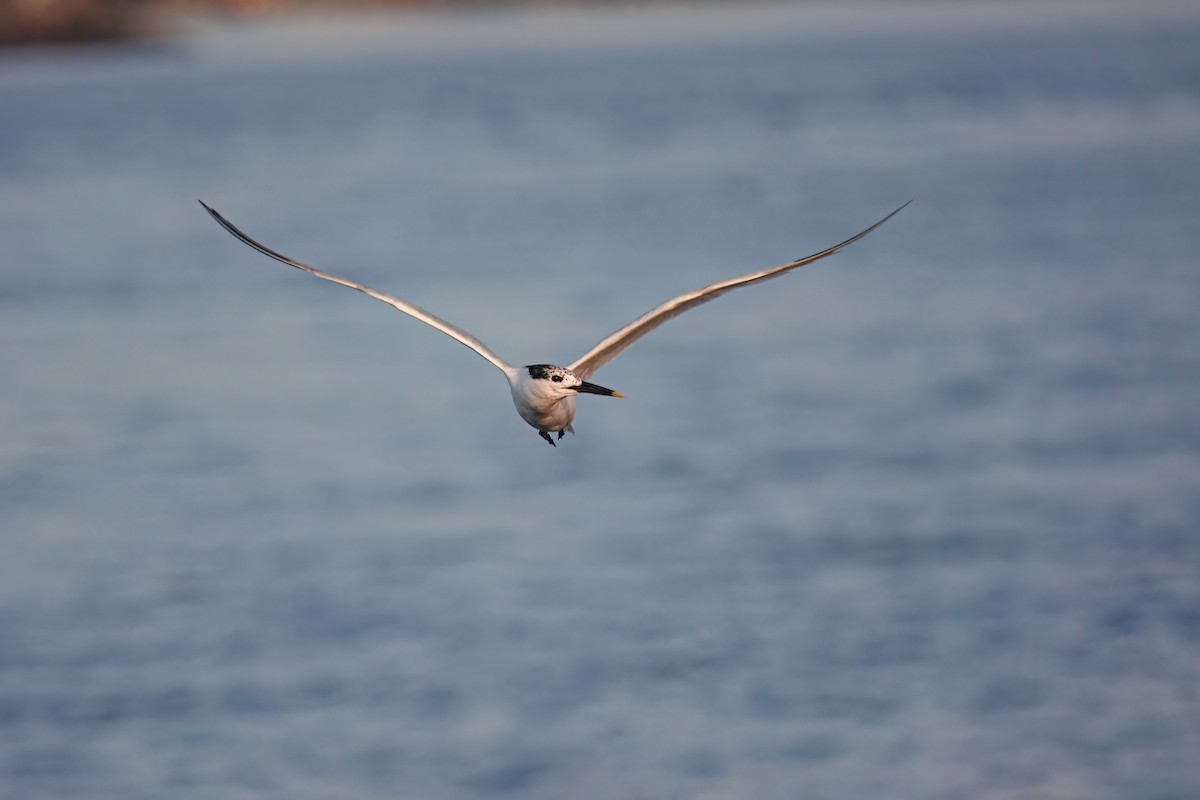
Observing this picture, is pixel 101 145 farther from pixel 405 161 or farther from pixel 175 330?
pixel 175 330

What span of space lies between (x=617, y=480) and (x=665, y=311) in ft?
52.2

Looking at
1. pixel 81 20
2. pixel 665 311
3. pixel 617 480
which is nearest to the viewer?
pixel 665 311

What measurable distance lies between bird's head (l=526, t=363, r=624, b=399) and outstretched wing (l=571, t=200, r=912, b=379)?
0.14 metres

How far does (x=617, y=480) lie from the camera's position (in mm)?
27844

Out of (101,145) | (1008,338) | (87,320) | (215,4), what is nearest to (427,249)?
(87,320)

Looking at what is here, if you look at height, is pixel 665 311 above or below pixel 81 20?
below

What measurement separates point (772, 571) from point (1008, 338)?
47.4 ft

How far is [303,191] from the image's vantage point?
62.8m

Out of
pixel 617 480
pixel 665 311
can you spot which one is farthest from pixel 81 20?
pixel 665 311

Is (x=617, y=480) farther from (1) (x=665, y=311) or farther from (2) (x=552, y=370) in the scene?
(1) (x=665, y=311)

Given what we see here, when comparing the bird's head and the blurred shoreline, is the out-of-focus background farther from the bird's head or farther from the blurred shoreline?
the blurred shoreline

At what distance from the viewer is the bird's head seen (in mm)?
12062

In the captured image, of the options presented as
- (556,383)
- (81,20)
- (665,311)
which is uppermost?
(81,20)

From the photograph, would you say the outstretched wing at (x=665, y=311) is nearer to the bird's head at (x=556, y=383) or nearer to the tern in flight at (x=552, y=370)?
the tern in flight at (x=552, y=370)
